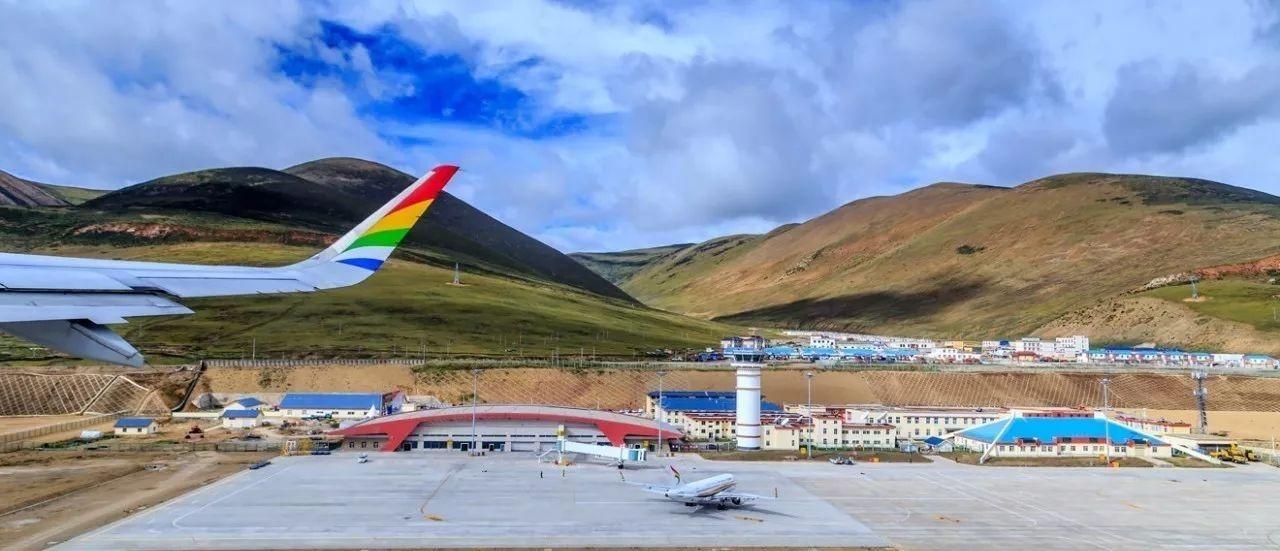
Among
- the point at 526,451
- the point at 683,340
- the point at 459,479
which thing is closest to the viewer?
the point at 459,479

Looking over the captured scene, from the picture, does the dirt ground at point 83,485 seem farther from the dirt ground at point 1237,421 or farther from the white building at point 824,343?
the white building at point 824,343

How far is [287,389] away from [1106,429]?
98.1 m

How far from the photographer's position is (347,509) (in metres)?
51.1

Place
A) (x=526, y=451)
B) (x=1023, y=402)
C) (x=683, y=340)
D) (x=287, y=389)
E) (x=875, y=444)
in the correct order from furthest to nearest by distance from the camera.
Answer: (x=683, y=340), (x=1023, y=402), (x=287, y=389), (x=875, y=444), (x=526, y=451)

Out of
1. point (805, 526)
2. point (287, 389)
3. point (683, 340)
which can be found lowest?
point (805, 526)

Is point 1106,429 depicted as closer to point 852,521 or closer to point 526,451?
point 852,521

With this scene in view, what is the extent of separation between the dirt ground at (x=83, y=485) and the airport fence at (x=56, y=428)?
863cm

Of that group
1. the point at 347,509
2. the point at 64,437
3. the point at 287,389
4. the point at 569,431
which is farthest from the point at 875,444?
the point at 64,437

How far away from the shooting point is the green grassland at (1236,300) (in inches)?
6230

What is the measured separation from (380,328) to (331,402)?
53.6 meters

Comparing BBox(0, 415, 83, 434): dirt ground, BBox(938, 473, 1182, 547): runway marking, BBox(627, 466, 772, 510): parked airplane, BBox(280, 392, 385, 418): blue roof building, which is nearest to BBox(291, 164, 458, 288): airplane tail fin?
BBox(627, 466, 772, 510): parked airplane

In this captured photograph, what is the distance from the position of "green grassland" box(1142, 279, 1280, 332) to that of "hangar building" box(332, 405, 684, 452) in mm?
140051

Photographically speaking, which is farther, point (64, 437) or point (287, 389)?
point (287, 389)

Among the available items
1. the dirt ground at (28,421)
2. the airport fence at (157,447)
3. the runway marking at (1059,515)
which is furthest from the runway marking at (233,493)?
the runway marking at (1059,515)
